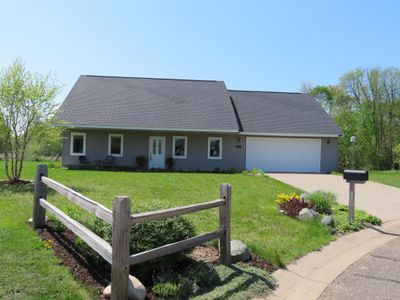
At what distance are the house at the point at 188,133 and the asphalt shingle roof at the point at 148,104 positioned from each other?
56 mm

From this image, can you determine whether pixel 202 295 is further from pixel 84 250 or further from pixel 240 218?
pixel 240 218

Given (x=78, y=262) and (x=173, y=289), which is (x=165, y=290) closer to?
(x=173, y=289)

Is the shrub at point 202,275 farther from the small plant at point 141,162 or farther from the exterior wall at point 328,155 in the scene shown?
the exterior wall at point 328,155

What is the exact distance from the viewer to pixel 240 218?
303 inches

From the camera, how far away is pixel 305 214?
7.89 metres

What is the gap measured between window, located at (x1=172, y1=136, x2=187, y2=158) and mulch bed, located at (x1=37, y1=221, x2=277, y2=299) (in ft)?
55.7

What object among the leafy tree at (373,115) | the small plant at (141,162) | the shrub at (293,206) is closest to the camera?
the shrub at (293,206)

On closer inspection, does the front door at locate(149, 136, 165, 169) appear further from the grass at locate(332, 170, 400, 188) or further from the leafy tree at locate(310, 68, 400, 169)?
the leafy tree at locate(310, 68, 400, 169)

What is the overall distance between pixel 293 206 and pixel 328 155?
56.6ft

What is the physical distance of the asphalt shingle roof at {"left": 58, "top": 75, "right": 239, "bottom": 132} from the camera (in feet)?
72.5

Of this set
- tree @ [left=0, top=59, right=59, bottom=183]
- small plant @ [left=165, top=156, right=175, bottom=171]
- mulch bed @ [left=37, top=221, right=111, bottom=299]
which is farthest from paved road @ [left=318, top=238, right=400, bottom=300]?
small plant @ [left=165, top=156, right=175, bottom=171]

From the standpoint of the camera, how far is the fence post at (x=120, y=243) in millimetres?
3420

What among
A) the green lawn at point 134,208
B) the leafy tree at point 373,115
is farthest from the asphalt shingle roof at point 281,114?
the green lawn at point 134,208

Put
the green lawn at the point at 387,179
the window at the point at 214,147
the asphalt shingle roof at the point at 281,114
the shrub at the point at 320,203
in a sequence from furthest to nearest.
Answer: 1. the asphalt shingle roof at the point at 281,114
2. the window at the point at 214,147
3. the green lawn at the point at 387,179
4. the shrub at the point at 320,203
